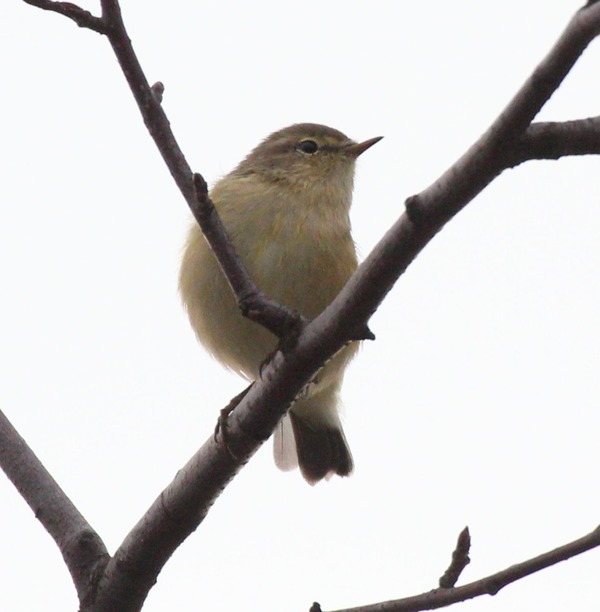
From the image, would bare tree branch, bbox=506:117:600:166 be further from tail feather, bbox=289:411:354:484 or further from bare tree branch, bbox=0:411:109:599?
tail feather, bbox=289:411:354:484

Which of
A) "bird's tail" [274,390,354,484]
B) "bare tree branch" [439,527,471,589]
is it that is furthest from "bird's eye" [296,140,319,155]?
"bare tree branch" [439,527,471,589]

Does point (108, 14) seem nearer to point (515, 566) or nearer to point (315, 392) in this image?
point (515, 566)

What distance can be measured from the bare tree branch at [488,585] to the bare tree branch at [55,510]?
4.23 ft

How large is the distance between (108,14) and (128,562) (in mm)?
2007

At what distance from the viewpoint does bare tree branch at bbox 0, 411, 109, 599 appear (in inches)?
150

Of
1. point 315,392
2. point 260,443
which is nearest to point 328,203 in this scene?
point 315,392

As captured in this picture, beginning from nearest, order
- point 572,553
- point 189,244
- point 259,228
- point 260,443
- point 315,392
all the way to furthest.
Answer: point 572,553
point 260,443
point 259,228
point 189,244
point 315,392

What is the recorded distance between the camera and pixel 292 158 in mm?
5797

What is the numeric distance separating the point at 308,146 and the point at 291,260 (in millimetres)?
1699

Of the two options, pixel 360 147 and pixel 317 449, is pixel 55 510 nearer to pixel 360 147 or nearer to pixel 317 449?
pixel 317 449

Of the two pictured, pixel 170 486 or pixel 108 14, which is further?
pixel 170 486

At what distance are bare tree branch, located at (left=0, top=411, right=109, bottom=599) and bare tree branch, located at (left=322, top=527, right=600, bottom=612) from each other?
1.29m

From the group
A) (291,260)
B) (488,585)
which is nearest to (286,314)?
(488,585)

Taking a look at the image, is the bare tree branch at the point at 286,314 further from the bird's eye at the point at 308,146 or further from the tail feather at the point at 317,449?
the bird's eye at the point at 308,146
